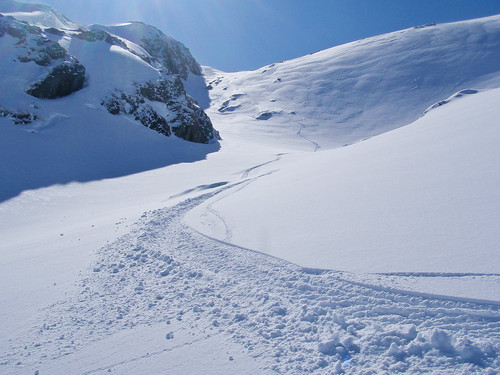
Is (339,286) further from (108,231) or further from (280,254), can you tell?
(108,231)

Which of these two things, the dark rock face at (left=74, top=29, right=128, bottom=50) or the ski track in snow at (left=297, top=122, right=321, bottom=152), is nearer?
the ski track in snow at (left=297, top=122, right=321, bottom=152)

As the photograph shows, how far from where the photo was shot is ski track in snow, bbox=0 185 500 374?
2695 mm

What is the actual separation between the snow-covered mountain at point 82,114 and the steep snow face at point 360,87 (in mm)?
8988

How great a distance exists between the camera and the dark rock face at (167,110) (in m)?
23.7

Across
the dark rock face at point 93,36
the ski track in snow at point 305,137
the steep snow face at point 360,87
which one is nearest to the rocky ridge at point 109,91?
the dark rock face at point 93,36

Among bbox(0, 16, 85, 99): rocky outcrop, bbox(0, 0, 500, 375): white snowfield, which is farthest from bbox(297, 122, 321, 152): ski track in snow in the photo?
bbox(0, 0, 500, 375): white snowfield

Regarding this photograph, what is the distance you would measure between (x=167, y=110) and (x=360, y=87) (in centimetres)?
3381

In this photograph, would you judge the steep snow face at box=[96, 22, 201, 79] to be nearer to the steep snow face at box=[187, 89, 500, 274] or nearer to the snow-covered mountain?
the snow-covered mountain

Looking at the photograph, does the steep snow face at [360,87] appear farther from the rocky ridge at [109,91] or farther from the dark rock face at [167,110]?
the rocky ridge at [109,91]

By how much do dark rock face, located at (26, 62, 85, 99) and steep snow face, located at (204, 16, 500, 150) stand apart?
14255 mm

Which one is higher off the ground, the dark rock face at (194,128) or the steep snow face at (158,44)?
the steep snow face at (158,44)

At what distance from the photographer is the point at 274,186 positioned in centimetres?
916

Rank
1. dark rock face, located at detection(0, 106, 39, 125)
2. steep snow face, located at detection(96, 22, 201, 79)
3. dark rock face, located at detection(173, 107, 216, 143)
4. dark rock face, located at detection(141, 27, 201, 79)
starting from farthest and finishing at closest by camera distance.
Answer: dark rock face, located at detection(141, 27, 201, 79)
steep snow face, located at detection(96, 22, 201, 79)
dark rock face, located at detection(173, 107, 216, 143)
dark rock face, located at detection(0, 106, 39, 125)

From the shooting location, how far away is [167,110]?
1043 inches
